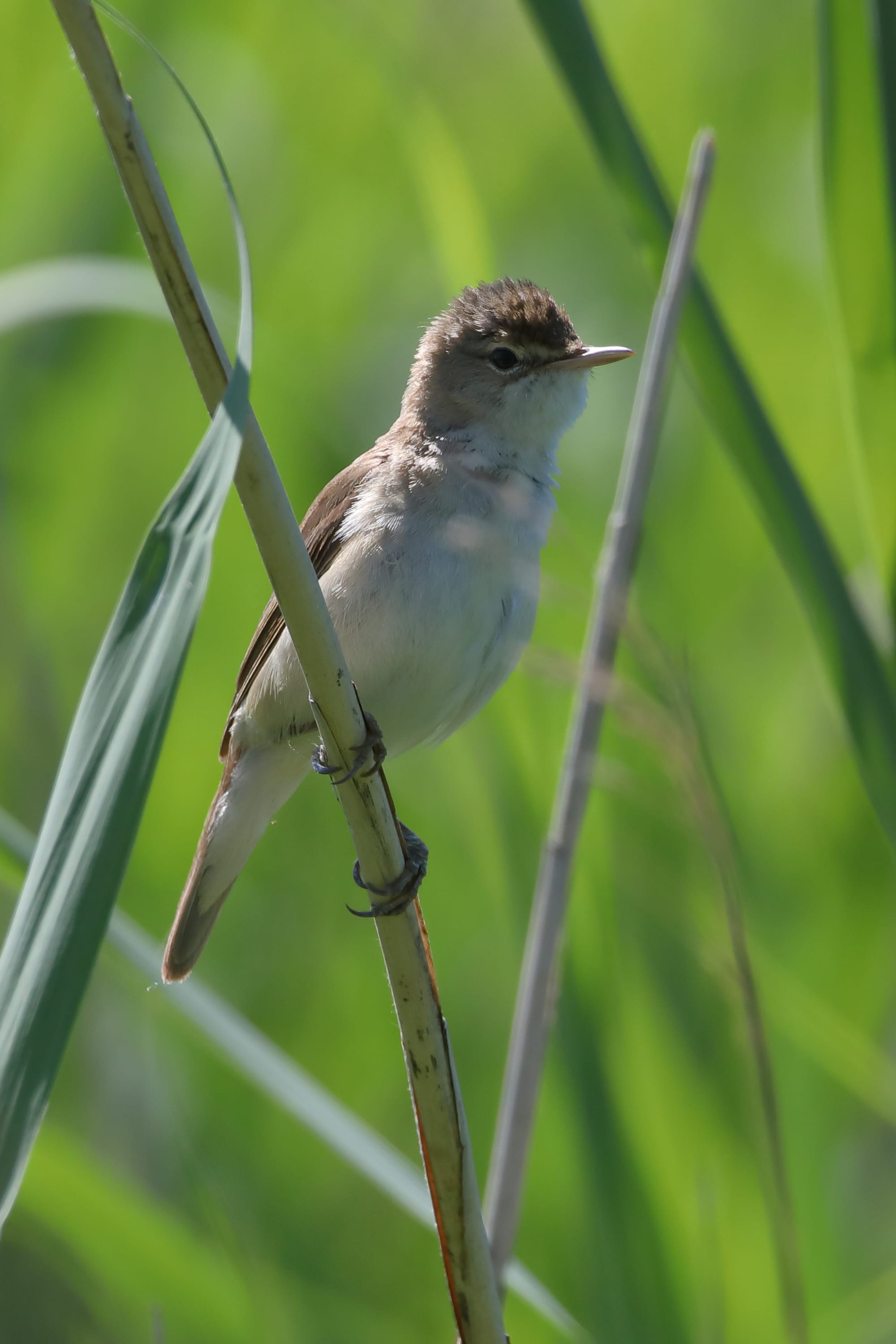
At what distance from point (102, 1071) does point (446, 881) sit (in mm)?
782

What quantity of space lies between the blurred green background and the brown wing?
0.16m

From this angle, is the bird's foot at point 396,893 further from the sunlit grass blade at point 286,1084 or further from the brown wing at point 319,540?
the brown wing at point 319,540

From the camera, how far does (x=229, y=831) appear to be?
1.94 metres

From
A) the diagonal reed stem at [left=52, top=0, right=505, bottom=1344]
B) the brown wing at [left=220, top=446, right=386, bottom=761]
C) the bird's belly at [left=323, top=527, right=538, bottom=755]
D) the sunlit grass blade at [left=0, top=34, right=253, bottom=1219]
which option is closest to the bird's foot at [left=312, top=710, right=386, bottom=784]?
the diagonal reed stem at [left=52, top=0, right=505, bottom=1344]

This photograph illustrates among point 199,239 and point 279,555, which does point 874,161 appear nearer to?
point 279,555

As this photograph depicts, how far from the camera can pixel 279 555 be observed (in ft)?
3.09

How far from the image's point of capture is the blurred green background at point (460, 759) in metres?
1.94

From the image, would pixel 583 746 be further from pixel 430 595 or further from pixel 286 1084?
pixel 286 1084

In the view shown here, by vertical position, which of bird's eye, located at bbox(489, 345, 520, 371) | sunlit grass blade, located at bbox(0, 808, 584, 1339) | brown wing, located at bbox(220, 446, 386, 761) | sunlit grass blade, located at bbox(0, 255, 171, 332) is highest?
sunlit grass blade, located at bbox(0, 255, 171, 332)

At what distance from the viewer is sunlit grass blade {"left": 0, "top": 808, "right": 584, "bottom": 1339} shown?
144cm

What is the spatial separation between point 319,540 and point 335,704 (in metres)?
0.91

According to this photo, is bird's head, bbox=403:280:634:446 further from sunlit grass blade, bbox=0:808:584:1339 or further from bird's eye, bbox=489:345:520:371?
sunlit grass blade, bbox=0:808:584:1339

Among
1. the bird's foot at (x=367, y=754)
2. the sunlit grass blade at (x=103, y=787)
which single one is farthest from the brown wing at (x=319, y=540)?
the sunlit grass blade at (x=103, y=787)

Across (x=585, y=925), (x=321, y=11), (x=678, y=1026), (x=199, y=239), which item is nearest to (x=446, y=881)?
(x=678, y=1026)
